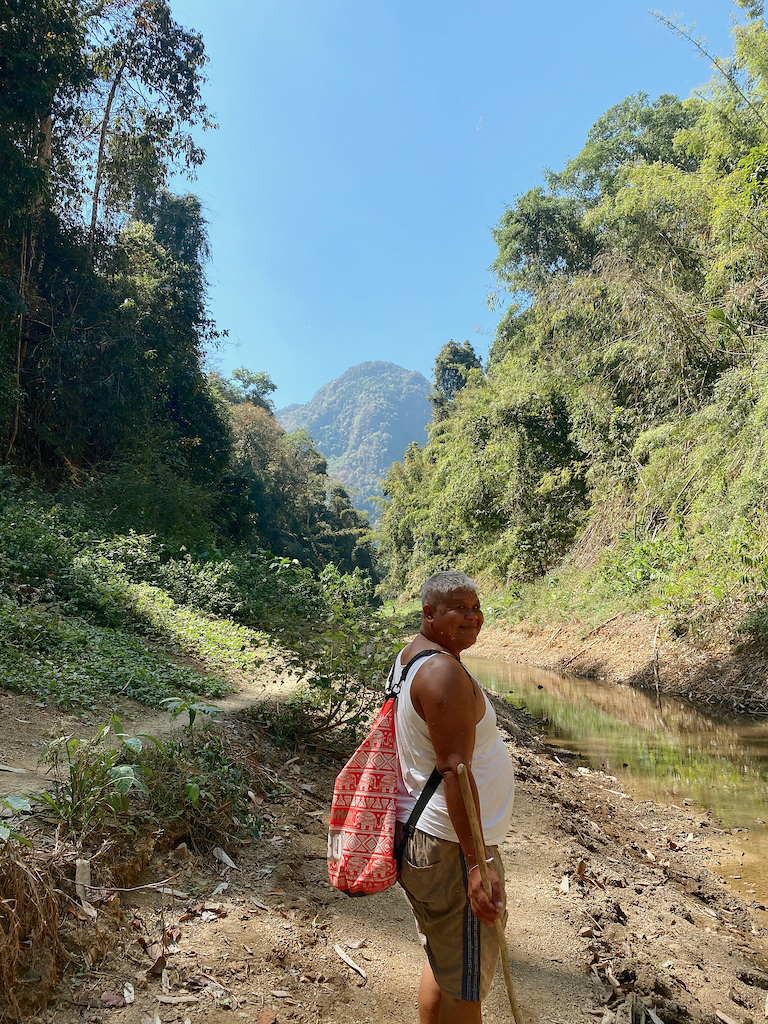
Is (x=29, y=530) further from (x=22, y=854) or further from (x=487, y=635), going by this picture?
(x=487, y=635)

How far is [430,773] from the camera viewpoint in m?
2.06

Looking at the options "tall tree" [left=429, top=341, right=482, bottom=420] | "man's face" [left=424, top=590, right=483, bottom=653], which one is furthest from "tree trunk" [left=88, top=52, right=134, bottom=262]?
"tall tree" [left=429, top=341, right=482, bottom=420]

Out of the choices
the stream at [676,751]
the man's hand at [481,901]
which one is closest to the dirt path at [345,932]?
the stream at [676,751]

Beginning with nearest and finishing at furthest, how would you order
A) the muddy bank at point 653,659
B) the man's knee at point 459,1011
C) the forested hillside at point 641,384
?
1. the man's knee at point 459,1011
2. the muddy bank at point 653,659
3. the forested hillside at point 641,384

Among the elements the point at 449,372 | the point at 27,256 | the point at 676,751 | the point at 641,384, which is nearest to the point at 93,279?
the point at 27,256

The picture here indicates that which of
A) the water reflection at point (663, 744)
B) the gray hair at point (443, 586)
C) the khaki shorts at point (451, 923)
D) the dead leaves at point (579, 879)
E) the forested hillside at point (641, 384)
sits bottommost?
the water reflection at point (663, 744)

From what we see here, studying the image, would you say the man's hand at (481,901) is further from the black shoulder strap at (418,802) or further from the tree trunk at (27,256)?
the tree trunk at (27,256)

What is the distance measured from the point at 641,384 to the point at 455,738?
631 inches

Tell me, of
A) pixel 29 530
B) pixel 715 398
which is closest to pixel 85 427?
pixel 29 530

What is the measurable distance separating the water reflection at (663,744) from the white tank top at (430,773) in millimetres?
4190

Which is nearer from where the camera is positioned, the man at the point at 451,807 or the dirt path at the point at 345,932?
the man at the point at 451,807

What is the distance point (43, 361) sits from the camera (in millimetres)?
15500

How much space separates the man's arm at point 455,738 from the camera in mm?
1892

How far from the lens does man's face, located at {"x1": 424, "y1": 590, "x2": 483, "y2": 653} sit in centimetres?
212
